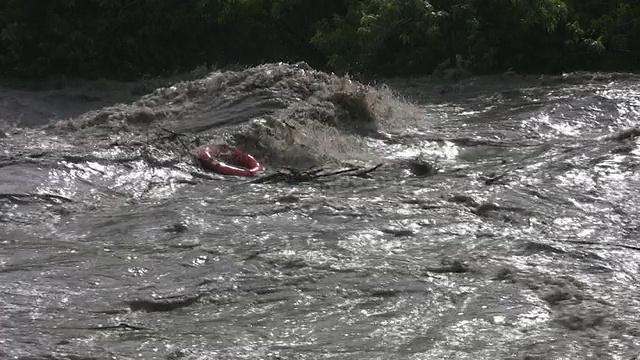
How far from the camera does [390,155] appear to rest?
10.1m

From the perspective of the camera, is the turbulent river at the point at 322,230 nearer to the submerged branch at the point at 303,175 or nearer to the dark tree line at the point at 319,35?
the submerged branch at the point at 303,175

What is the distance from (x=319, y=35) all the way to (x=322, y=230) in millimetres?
8829

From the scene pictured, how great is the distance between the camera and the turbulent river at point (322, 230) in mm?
5426

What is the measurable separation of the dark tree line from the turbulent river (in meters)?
2.98

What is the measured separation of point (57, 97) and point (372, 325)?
10.8 metres

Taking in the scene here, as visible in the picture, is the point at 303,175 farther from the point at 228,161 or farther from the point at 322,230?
the point at 322,230

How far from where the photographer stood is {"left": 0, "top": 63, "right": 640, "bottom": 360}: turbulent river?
5.43 metres

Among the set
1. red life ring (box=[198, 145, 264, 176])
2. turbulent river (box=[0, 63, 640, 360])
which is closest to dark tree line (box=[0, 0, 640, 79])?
turbulent river (box=[0, 63, 640, 360])

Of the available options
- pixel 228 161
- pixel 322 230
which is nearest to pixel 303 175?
pixel 228 161

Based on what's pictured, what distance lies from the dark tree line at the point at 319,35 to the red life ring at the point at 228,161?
5635mm

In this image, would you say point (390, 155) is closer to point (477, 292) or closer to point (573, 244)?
point (573, 244)

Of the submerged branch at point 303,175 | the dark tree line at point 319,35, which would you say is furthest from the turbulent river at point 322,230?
the dark tree line at point 319,35

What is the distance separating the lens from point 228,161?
959 cm

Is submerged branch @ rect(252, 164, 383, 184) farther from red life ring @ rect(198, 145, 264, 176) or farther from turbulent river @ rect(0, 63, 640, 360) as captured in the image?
red life ring @ rect(198, 145, 264, 176)
